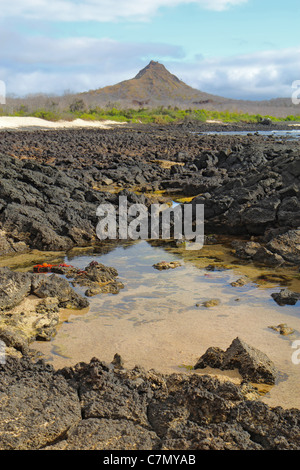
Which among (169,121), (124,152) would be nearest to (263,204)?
(124,152)

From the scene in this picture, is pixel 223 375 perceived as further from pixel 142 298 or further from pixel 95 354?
pixel 142 298

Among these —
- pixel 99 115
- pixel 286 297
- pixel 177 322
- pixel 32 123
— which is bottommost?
pixel 177 322

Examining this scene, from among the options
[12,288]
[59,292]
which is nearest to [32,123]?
[59,292]

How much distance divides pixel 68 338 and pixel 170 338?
129cm

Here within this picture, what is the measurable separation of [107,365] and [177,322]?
5.20 feet

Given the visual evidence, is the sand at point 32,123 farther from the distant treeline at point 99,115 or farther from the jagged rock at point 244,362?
the jagged rock at point 244,362

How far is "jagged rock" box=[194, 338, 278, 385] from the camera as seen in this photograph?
16.3ft

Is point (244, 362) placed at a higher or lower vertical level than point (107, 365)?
higher

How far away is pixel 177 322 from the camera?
657 cm

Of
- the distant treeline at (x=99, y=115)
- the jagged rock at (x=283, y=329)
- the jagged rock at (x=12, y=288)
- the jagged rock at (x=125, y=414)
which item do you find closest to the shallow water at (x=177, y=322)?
the jagged rock at (x=283, y=329)

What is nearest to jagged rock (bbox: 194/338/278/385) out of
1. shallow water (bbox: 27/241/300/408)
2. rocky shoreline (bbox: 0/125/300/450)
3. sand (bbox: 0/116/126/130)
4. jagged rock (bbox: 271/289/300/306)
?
rocky shoreline (bbox: 0/125/300/450)

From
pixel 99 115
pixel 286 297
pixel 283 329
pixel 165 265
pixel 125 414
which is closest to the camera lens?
pixel 125 414

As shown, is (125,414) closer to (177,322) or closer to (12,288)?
(177,322)
